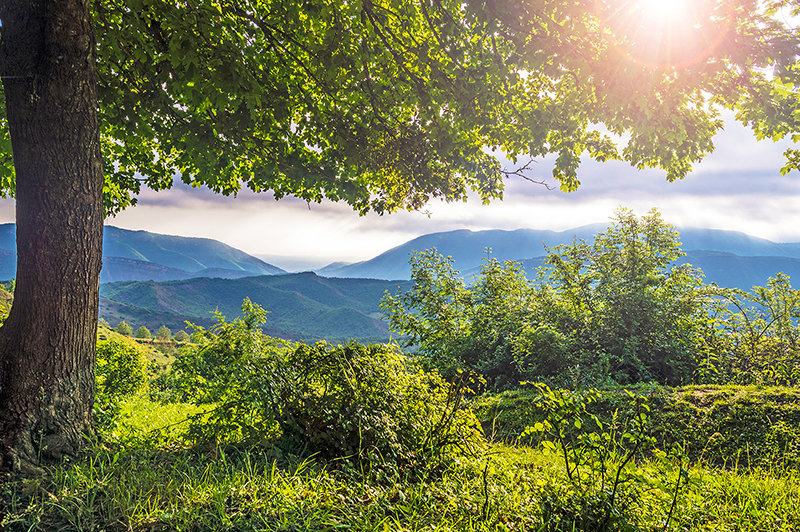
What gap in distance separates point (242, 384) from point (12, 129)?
3212 millimetres

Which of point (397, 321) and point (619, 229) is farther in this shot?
point (397, 321)

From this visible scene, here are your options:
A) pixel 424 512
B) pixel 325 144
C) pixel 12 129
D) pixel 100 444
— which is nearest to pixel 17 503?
pixel 100 444

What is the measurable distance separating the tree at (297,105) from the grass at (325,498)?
2.33 feet

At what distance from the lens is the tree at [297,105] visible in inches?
139

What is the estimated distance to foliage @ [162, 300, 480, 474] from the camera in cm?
357

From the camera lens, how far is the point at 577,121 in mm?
5984

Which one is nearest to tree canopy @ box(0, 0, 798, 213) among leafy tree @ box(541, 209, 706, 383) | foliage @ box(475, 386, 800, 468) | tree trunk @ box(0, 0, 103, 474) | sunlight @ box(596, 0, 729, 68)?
sunlight @ box(596, 0, 729, 68)

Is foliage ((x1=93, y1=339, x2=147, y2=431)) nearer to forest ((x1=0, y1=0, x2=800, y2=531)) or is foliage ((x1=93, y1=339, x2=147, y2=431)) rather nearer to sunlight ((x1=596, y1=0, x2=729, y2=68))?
forest ((x1=0, y1=0, x2=800, y2=531))

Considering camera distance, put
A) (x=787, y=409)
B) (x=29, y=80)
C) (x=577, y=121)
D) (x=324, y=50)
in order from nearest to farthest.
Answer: (x=29, y=80) → (x=787, y=409) → (x=324, y=50) → (x=577, y=121)

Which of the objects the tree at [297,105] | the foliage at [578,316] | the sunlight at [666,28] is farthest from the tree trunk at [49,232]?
the foliage at [578,316]

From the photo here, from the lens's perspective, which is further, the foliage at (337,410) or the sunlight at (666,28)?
the sunlight at (666,28)

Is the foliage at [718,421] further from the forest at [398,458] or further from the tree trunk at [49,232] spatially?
the tree trunk at [49,232]

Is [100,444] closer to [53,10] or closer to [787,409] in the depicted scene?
[53,10]

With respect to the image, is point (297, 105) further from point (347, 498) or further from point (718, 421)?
point (718, 421)
